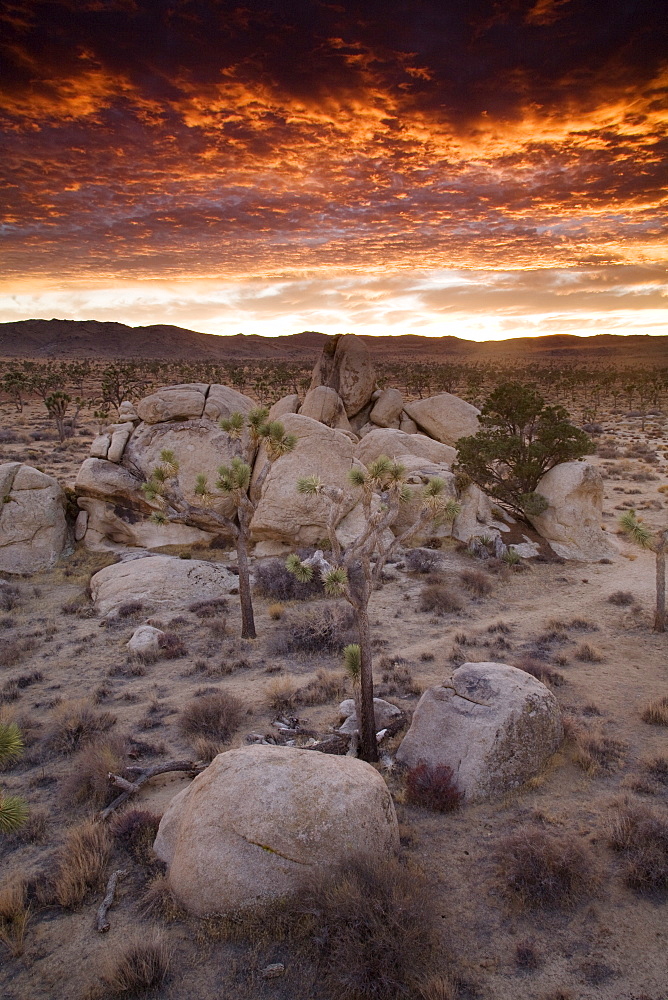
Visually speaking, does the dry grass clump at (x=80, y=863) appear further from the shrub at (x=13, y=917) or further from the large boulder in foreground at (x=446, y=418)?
the large boulder in foreground at (x=446, y=418)

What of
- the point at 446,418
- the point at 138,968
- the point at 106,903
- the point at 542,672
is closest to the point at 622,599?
the point at 542,672

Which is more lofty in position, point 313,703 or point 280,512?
point 280,512

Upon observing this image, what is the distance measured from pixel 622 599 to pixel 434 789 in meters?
9.95

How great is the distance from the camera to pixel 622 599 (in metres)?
14.9

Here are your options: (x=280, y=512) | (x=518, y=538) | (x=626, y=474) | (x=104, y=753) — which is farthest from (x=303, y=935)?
(x=626, y=474)

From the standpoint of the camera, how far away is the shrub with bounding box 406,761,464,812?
7.21m

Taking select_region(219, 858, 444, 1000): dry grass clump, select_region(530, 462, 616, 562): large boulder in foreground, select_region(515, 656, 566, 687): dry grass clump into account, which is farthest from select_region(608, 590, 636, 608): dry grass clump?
select_region(219, 858, 444, 1000): dry grass clump

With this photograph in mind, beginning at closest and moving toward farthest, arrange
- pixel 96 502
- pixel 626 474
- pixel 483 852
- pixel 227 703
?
pixel 483 852
pixel 227 703
pixel 96 502
pixel 626 474

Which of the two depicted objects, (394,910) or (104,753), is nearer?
(394,910)

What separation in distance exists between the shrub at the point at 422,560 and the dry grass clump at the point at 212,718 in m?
8.91

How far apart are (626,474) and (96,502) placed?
25.1 metres

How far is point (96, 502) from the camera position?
64.6 ft

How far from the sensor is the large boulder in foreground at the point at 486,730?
294 inches

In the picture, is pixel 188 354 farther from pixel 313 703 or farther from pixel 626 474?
pixel 313 703
